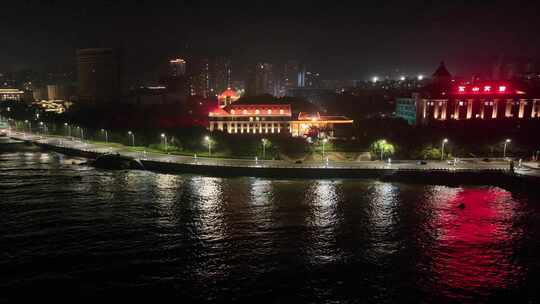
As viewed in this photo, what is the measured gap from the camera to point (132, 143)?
152 feet

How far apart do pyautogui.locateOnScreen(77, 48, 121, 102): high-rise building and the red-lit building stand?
63891 mm

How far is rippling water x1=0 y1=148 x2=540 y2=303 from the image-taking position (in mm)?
15422

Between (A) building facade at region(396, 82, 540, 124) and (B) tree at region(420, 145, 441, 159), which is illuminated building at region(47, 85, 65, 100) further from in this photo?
(B) tree at region(420, 145, 441, 159)

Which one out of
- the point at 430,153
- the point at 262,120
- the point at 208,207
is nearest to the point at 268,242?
the point at 208,207

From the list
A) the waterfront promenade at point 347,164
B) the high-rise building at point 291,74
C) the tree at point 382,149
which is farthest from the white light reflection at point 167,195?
the high-rise building at point 291,74

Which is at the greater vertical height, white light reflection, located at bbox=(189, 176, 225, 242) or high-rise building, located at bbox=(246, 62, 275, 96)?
high-rise building, located at bbox=(246, 62, 275, 96)

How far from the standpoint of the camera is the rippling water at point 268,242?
1542 cm

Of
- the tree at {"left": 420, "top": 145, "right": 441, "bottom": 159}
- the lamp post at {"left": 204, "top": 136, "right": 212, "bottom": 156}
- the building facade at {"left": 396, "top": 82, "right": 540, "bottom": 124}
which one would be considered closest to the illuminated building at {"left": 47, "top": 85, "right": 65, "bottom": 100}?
the lamp post at {"left": 204, "top": 136, "right": 212, "bottom": 156}

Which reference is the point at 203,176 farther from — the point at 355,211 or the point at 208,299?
the point at 208,299

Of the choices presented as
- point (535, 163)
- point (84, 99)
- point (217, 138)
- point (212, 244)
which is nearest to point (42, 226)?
point (212, 244)

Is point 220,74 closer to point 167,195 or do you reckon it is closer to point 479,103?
point 479,103

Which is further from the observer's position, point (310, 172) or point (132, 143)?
point (132, 143)

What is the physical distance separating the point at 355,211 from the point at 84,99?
79.5 m

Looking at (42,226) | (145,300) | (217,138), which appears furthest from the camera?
(217,138)
